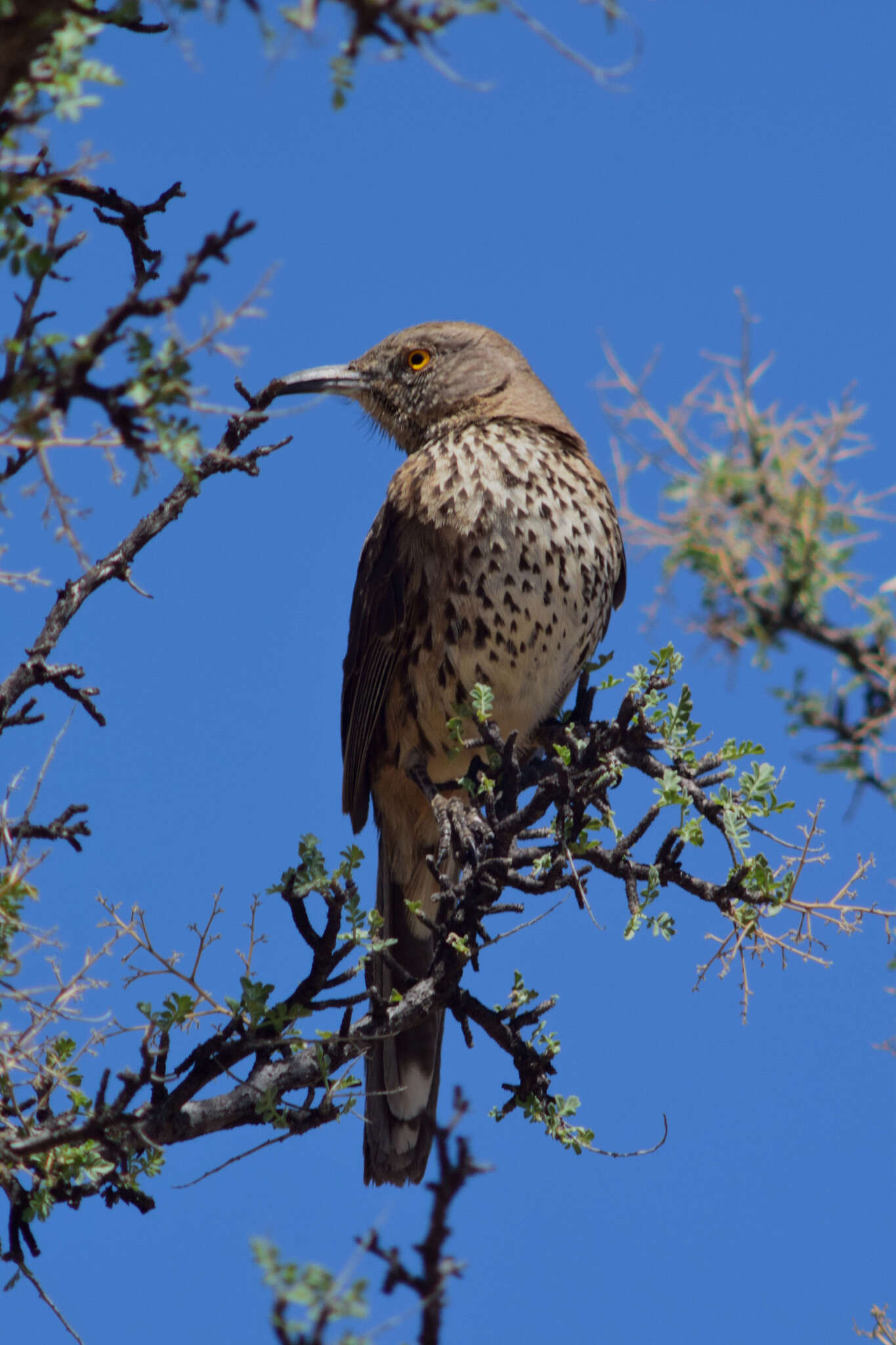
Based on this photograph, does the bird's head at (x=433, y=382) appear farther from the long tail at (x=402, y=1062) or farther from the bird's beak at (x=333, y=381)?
the long tail at (x=402, y=1062)

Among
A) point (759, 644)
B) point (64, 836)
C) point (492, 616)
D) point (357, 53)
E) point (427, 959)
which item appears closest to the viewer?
point (357, 53)

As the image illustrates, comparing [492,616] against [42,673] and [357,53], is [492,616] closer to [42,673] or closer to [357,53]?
[42,673]

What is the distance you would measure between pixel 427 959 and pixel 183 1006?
169cm

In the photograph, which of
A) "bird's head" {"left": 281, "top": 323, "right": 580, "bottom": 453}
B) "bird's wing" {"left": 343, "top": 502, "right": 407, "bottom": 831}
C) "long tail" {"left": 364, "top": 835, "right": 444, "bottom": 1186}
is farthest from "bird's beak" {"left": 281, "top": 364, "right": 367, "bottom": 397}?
"long tail" {"left": 364, "top": 835, "right": 444, "bottom": 1186}

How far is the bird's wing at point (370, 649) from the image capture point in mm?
4375

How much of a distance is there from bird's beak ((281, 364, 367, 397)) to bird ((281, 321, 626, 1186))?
57 cm

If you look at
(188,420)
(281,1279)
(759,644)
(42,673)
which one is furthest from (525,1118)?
(188,420)

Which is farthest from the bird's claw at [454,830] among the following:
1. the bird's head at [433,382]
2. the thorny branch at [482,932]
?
the bird's head at [433,382]

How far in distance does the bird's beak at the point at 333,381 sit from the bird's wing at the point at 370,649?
82 centimetres

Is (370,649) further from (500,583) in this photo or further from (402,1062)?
(402,1062)

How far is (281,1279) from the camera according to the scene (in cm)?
157

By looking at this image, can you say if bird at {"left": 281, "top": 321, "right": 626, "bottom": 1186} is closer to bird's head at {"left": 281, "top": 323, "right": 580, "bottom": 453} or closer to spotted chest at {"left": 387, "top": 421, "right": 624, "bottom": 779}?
spotted chest at {"left": 387, "top": 421, "right": 624, "bottom": 779}

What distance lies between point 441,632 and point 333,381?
148 centimetres

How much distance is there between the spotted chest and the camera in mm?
4125
